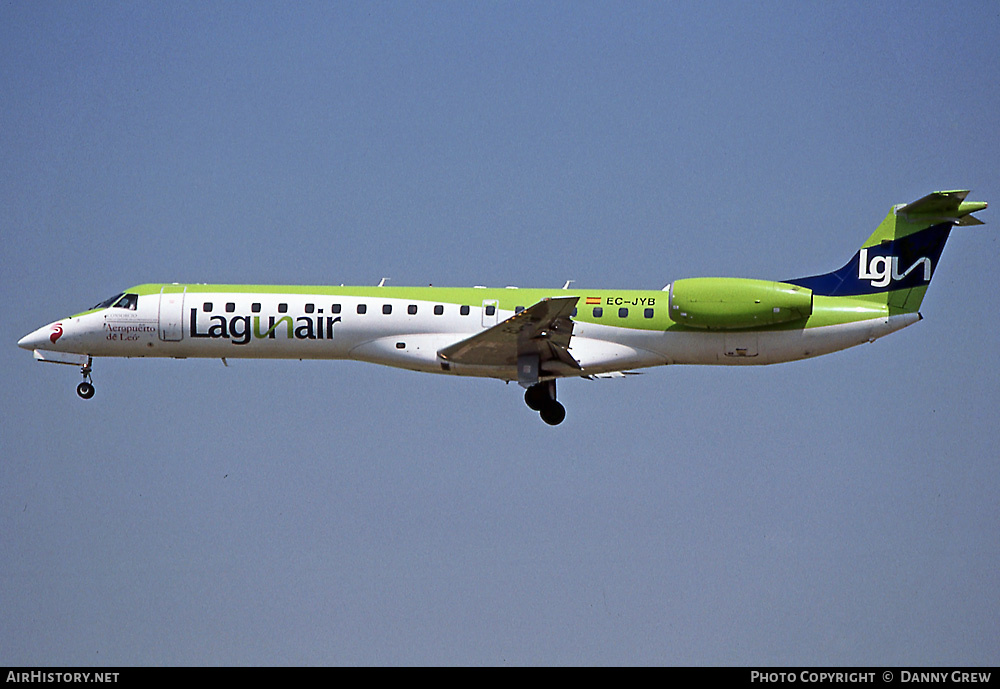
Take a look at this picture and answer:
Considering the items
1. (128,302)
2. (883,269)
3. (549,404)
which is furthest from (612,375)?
(128,302)

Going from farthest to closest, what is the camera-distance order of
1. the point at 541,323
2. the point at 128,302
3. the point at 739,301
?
the point at 128,302, the point at 739,301, the point at 541,323

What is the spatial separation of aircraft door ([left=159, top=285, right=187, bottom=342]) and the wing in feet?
20.6

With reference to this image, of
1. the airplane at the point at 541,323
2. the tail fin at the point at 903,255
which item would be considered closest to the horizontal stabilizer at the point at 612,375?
the airplane at the point at 541,323

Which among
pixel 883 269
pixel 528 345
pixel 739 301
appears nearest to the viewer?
pixel 739 301

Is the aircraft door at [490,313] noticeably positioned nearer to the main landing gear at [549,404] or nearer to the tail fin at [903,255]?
the main landing gear at [549,404]

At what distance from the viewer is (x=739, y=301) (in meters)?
28.7

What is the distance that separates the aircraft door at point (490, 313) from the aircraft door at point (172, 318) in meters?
7.07

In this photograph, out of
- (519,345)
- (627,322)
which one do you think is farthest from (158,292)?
(627,322)

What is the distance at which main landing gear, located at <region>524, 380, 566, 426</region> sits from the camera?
30.8m

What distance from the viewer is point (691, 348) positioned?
29.6 m

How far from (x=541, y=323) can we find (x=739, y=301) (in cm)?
437

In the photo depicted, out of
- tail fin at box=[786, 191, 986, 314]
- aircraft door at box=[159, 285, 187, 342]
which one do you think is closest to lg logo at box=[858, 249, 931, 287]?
tail fin at box=[786, 191, 986, 314]

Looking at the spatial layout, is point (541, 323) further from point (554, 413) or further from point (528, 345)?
point (554, 413)
